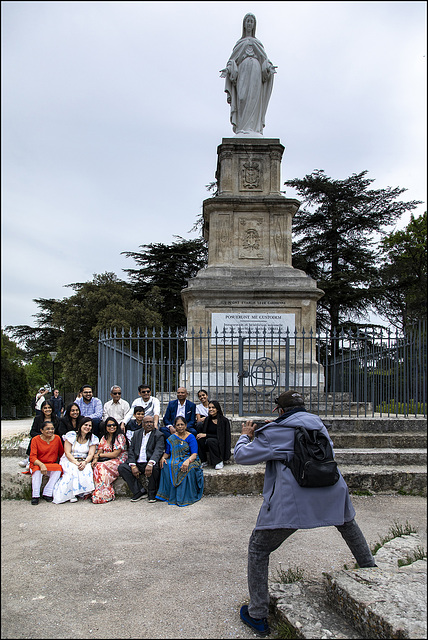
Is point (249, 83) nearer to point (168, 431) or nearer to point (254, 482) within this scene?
point (168, 431)

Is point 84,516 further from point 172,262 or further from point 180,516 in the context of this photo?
point 172,262

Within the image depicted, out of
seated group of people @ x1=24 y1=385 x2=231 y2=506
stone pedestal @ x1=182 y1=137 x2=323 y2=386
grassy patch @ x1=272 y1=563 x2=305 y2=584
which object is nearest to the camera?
grassy patch @ x1=272 y1=563 x2=305 y2=584

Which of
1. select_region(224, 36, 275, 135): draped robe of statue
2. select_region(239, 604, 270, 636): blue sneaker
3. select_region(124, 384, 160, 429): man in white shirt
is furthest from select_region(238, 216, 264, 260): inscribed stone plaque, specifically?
select_region(239, 604, 270, 636): blue sneaker

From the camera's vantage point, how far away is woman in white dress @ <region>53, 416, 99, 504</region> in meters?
7.29

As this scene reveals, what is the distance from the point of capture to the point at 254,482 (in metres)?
7.52

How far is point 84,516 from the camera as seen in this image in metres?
6.50

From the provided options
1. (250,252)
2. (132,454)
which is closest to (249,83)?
(250,252)

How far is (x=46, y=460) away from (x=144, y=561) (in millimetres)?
3174

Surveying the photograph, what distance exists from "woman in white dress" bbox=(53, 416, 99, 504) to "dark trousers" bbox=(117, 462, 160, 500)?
0.44m

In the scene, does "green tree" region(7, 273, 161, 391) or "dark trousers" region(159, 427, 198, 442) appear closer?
"dark trousers" region(159, 427, 198, 442)

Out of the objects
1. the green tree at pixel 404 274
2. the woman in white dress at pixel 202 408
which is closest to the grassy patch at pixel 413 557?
the woman in white dress at pixel 202 408

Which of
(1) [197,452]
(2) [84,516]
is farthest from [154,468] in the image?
(2) [84,516]

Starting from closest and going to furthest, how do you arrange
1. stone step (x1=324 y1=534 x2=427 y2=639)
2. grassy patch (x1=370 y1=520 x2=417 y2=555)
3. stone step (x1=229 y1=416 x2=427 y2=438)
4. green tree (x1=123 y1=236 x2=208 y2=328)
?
stone step (x1=324 y1=534 x2=427 y2=639), grassy patch (x1=370 y1=520 x2=417 y2=555), stone step (x1=229 y1=416 x2=427 y2=438), green tree (x1=123 y1=236 x2=208 y2=328)

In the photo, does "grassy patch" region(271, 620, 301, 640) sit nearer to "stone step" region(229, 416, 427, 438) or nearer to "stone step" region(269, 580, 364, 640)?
"stone step" region(269, 580, 364, 640)
